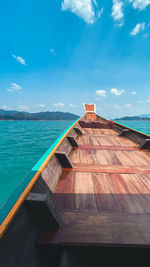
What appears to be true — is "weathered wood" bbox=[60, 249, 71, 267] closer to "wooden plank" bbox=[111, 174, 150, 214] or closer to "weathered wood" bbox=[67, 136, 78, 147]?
"wooden plank" bbox=[111, 174, 150, 214]

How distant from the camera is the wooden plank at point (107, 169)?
2.50 m

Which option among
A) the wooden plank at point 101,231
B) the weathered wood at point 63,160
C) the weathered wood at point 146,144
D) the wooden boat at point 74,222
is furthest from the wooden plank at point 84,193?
the weathered wood at point 146,144

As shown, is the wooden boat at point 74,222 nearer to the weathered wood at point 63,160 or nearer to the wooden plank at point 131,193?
the wooden plank at point 131,193

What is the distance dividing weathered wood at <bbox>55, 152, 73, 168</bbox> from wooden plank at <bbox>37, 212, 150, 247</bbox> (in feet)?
3.69

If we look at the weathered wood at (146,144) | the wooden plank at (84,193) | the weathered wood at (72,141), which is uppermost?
the weathered wood at (72,141)

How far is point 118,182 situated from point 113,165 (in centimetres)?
62

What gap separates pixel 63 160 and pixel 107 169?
1.02m

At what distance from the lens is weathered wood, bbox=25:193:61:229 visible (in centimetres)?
111

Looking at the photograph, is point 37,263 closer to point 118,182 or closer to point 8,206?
point 8,206

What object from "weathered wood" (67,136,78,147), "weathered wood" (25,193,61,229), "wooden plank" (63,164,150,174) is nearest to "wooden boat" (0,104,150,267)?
"weathered wood" (25,193,61,229)

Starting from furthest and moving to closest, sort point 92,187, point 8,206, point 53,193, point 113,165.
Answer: point 113,165, point 92,187, point 53,193, point 8,206

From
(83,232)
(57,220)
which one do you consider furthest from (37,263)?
(83,232)

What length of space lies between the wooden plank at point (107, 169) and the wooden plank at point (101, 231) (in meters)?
1.07

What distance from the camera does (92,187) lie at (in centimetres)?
200
